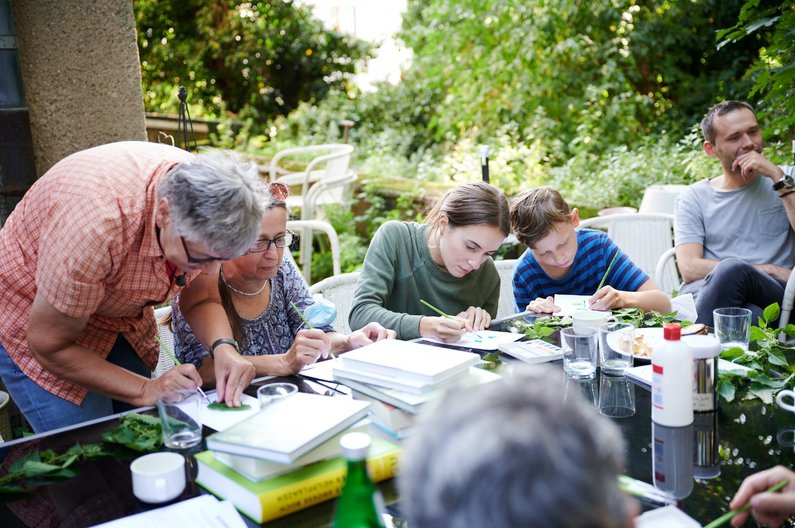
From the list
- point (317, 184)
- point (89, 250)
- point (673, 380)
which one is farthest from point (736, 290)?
point (317, 184)

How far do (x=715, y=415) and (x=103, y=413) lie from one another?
1534 millimetres

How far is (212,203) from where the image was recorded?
161 cm

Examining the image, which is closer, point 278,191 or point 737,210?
point 278,191

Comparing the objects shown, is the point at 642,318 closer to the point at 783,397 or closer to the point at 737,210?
the point at 783,397

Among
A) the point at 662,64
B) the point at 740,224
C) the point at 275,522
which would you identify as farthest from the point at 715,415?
the point at 662,64

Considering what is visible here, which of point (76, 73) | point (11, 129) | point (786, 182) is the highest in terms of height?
point (76, 73)

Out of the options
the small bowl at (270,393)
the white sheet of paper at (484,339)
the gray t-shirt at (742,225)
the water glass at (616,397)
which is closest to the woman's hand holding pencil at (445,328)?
the white sheet of paper at (484,339)

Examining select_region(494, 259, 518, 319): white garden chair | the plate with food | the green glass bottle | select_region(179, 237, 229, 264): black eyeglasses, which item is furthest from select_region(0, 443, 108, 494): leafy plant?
select_region(494, 259, 518, 319): white garden chair

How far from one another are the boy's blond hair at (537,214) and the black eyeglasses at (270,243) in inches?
36.5

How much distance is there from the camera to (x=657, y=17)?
671cm

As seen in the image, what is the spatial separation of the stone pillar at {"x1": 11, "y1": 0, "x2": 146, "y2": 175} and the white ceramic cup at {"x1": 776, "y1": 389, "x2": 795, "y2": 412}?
2.27 m

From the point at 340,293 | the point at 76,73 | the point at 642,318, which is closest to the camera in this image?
the point at 642,318

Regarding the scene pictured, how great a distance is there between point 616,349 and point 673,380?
0.39 meters

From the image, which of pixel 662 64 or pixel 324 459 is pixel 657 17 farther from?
pixel 324 459
